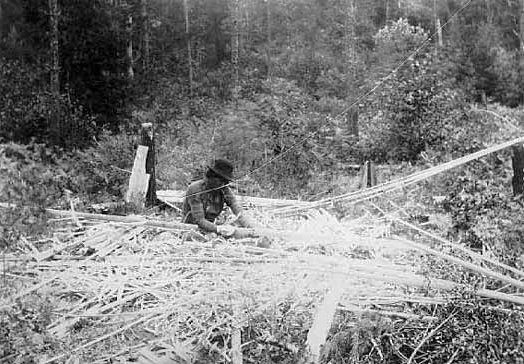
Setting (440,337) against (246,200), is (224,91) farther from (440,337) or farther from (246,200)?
(440,337)

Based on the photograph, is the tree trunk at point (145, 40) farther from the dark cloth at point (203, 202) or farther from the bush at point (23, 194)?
the bush at point (23, 194)

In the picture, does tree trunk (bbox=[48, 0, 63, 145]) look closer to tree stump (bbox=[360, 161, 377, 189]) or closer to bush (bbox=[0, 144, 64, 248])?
bush (bbox=[0, 144, 64, 248])

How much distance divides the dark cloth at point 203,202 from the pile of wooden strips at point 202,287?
643mm

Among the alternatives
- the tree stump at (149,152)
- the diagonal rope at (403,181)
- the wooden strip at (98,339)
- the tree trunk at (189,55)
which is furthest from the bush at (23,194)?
the tree trunk at (189,55)

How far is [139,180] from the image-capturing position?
16.0ft

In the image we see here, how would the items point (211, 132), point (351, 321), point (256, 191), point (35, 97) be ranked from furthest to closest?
point (211, 132)
point (35, 97)
point (256, 191)
point (351, 321)

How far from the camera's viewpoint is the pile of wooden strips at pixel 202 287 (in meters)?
3.29

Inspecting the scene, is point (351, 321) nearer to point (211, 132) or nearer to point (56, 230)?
point (56, 230)

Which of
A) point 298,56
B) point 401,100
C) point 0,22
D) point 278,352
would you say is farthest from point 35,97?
point 298,56

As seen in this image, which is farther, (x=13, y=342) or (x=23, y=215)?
(x=23, y=215)

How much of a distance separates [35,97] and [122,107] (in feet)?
7.54

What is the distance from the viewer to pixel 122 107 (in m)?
9.66

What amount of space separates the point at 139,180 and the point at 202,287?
1689mm

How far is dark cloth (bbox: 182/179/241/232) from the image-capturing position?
4.59 m
